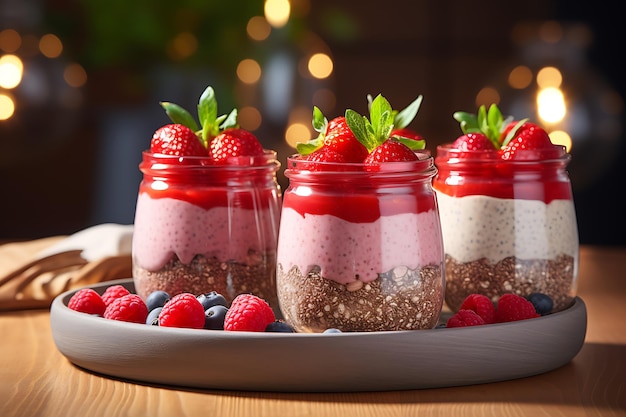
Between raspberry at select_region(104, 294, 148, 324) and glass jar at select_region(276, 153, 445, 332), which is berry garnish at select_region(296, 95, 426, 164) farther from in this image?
raspberry at select_region(104, 294, 148, 324)

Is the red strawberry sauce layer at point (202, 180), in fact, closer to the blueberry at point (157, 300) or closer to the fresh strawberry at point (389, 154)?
the blueberry at point (157, 300)

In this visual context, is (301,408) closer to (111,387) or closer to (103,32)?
(111,387)

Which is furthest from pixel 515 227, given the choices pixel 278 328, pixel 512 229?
pixel 278 328

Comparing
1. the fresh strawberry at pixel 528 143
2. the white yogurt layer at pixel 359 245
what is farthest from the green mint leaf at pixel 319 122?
the fresh strawberry at pixel 528 143

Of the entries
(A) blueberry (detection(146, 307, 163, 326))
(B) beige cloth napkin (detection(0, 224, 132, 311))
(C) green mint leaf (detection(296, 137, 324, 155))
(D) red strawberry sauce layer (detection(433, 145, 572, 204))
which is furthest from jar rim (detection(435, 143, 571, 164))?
(B) beige cloth napkin (detection(0, 224, 132, 311))

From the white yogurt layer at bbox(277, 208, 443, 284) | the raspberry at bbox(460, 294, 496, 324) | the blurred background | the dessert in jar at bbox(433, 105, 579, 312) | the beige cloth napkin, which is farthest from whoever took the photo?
the blurred background

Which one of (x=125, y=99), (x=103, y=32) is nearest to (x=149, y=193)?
(x=103, y=32)

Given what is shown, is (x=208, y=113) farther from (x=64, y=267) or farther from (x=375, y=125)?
(x=64, y=267)
